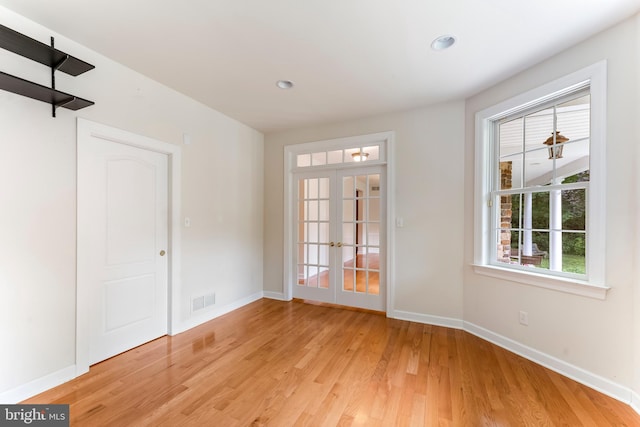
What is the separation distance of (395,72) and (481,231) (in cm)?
189

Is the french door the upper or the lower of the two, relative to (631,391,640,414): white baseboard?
upper

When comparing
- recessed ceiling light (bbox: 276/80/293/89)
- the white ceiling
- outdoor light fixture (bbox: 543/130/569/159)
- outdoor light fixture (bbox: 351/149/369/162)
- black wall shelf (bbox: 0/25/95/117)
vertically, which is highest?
the white ceiling

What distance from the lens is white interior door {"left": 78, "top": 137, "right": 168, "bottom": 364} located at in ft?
7.52

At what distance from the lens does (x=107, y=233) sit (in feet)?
8.04

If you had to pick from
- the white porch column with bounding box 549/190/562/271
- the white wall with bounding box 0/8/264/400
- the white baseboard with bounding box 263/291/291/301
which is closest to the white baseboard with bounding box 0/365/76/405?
the white wall with bounding box 0/8/264/400

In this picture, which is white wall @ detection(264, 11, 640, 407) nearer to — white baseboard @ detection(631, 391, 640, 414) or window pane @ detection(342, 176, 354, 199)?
white baseboard @ detection(631, 391, 640, 414)

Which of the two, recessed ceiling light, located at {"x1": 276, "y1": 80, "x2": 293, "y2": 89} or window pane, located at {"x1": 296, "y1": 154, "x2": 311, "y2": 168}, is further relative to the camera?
window pane, located at {"x1": 296, "y1": 154, "x2": 311, "y2": 168}

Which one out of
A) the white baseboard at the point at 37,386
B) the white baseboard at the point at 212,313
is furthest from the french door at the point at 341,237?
the white baseboard at the point at 37,386

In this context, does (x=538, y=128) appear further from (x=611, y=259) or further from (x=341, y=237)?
(x=341, y=237)

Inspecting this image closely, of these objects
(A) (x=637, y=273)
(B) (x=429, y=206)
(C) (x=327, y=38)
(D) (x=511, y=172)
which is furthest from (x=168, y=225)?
(A) (x=637, y=273)

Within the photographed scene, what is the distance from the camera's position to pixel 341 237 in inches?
154

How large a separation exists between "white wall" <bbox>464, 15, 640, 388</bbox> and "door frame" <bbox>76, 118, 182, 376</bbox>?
11.7 ft

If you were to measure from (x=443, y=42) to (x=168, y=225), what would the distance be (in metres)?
3.15

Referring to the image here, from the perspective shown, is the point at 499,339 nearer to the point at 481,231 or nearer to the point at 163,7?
the point at 481,231
